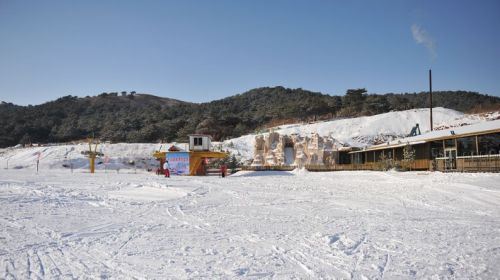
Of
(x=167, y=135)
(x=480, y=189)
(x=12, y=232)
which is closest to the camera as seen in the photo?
(x=12, y=232)

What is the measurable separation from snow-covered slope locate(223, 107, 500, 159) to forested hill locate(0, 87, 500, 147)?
432cm

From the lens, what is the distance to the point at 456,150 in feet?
67.5

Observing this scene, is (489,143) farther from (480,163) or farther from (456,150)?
(480,163)

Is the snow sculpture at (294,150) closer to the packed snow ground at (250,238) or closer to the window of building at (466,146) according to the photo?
the window of building at (466,146)

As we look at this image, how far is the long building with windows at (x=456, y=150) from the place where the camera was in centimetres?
1811

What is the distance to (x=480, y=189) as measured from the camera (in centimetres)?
1176

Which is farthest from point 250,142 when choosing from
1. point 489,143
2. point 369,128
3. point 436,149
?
point 489,143

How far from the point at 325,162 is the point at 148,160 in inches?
713

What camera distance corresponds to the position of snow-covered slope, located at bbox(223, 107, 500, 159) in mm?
35719

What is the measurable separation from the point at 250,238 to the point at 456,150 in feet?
62.7

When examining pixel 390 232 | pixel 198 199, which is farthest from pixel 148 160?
pixel 390 232

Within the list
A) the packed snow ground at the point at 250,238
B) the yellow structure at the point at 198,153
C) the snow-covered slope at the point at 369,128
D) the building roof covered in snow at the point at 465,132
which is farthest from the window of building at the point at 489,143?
the yellow structure at the point at 198,153

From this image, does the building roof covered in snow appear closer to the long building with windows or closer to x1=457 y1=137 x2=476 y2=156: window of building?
the long building with windows

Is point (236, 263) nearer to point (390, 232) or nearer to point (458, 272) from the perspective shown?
point (458, 272)
